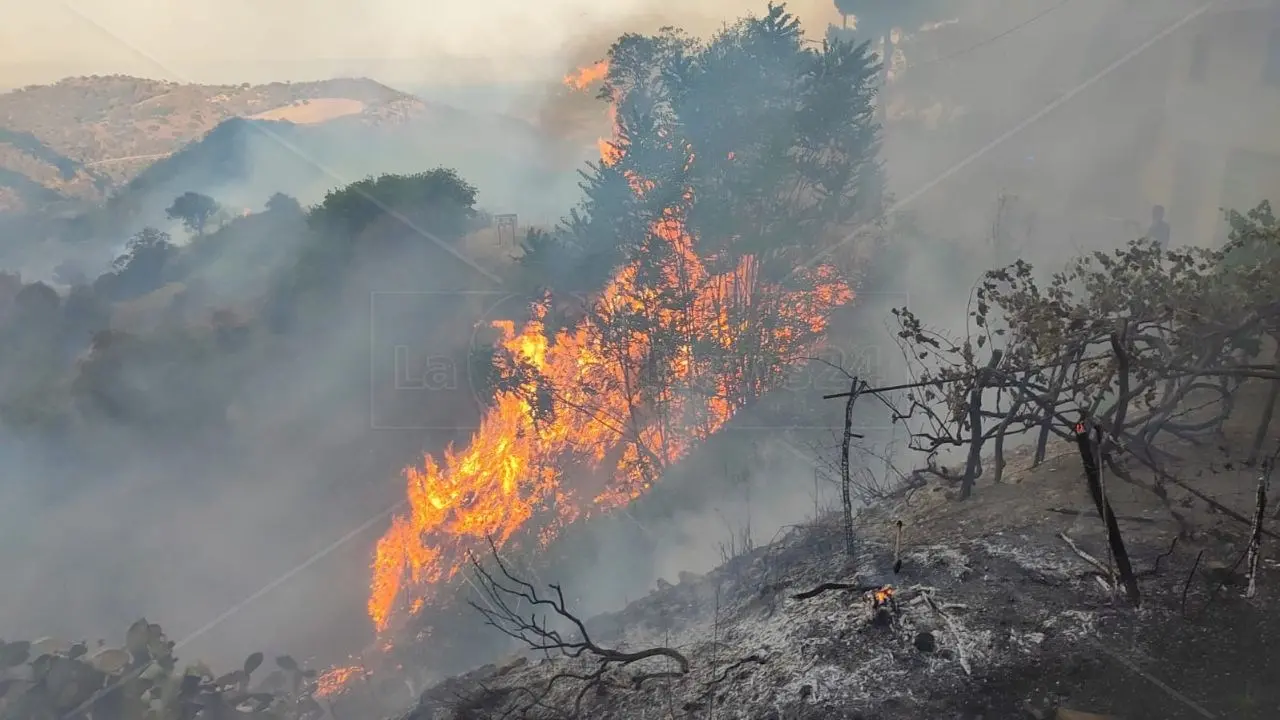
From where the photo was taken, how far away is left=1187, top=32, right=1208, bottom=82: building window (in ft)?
71.7

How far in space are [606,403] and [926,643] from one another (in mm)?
16560

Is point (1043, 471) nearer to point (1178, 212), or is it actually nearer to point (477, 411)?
point (477, 411)

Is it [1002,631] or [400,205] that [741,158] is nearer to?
[400,205]

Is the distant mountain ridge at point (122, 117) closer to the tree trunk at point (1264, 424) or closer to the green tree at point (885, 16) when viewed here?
the green tree at point (885, 16)

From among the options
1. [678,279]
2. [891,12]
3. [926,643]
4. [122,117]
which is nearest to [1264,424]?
[926,643]

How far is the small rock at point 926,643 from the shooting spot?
445 centimetres

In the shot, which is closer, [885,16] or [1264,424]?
[1264,424]

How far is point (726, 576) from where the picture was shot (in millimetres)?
9234

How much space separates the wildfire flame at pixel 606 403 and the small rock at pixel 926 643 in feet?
47.4

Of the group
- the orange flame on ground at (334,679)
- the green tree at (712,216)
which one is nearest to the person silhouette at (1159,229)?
the green tree at (712,216)

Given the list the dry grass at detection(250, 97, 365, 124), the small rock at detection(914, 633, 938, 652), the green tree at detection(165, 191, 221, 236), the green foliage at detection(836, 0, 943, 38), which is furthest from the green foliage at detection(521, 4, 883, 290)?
the dry grass at detection(250, 97, 365, 124)

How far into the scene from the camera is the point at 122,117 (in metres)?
82.3

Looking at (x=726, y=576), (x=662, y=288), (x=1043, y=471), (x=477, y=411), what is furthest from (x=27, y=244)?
(x=1043, y=471)

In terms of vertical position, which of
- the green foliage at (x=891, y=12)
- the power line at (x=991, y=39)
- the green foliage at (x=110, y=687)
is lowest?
the green foliage at (x=110, y=687)
